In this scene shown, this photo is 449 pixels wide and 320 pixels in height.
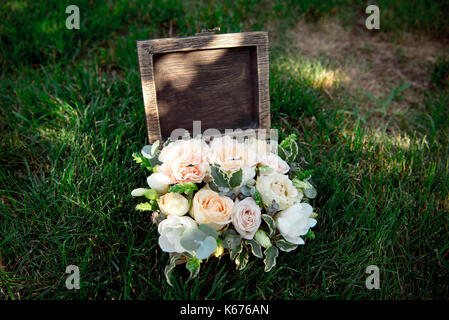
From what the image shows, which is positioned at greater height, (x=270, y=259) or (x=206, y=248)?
(x=206, y=248)

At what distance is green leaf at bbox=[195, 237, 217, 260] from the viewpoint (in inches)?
46.3

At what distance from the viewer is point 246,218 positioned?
1.25 metres

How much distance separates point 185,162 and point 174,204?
0.59 feet

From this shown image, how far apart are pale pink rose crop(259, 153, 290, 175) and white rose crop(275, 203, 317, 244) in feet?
0.59

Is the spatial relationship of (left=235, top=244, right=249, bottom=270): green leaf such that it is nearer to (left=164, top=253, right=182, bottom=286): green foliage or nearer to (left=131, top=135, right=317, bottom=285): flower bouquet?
(left=131, top=135, right=317, bottom=285): flower bouquet

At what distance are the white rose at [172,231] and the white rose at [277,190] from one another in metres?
0.31

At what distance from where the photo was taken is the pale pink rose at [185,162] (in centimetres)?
132

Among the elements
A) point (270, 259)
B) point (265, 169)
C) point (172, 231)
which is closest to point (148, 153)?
point (172, 231)

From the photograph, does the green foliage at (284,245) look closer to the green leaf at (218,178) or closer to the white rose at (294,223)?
the white rose at (294,223)

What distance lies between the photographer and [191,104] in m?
1.69

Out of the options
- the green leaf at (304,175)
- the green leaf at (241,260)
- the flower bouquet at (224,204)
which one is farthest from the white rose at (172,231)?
the green leaf at (304,175)

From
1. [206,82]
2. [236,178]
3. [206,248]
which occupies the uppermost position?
[206,82]

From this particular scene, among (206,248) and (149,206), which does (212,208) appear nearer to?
(206,248)

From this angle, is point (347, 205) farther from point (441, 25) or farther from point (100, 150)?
point (441, 25)
